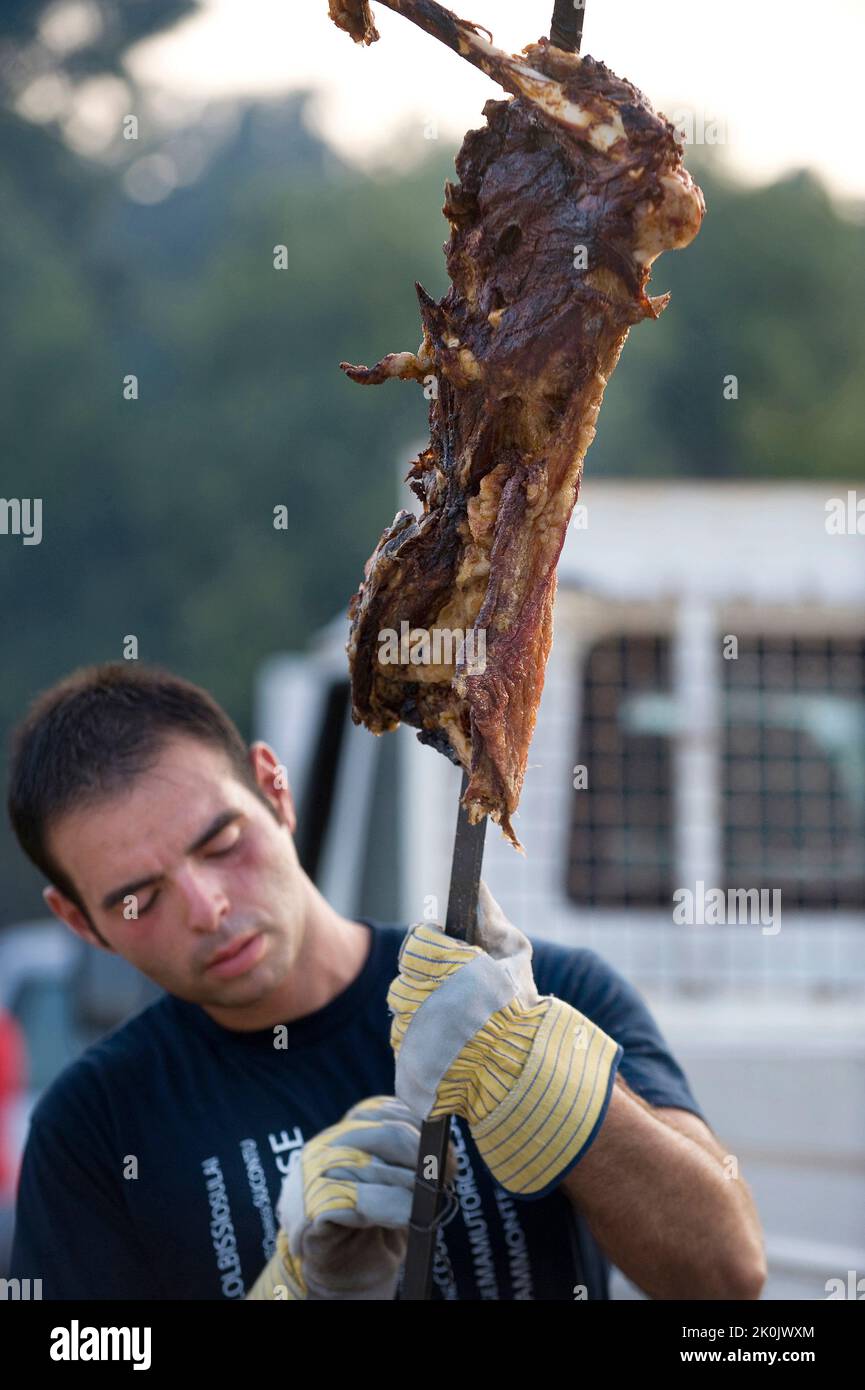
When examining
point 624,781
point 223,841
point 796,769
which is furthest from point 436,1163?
point 796,769

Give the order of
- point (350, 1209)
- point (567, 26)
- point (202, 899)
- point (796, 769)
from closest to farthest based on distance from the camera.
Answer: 1. point (567, 26)
2. point (350, 1209)
3. point (202, 899)
4. point (796, 769)

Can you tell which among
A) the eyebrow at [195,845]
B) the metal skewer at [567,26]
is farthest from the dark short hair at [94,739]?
the metal skewer at [567,26]

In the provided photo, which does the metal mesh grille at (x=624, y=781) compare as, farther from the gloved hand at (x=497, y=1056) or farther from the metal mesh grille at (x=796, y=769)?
the gloved hand at (x=497, y=1056)

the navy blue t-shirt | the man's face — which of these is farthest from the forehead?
the navy blue t-shirt

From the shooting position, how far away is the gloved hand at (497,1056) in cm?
196

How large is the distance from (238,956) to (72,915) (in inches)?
16.0

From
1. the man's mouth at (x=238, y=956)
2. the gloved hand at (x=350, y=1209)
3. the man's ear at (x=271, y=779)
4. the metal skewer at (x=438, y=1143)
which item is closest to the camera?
the metal skewer at (x=438, y=1143)

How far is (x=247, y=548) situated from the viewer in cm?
2520

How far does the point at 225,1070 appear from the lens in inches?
99.7

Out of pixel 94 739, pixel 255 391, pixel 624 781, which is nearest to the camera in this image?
pixel 94 739

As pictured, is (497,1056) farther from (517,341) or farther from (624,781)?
(624,781)

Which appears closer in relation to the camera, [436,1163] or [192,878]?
[436,1163]

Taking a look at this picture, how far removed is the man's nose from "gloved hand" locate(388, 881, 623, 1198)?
1.50ft

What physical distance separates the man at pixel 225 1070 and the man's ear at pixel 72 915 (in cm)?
1
